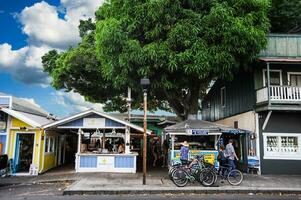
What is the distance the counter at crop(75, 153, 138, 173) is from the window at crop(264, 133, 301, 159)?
7507 millimetres

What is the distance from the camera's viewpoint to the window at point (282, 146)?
1548 cm

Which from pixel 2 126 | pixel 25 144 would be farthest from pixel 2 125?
pixel 25 144

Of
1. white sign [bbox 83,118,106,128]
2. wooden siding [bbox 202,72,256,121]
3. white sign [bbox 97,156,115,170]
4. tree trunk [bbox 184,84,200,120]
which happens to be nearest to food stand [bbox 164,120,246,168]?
tree trunk [bbox 184,84,200,120]

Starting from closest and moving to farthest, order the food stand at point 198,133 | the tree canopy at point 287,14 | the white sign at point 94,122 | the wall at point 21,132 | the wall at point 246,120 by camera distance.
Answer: the food stand at point 198,133 < the wall at point 21,132 < the white sign at point 94,122 < the wall at point 246,120 < the tree canopy at point 287,14

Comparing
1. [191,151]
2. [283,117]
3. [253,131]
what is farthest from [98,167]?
[283,117]

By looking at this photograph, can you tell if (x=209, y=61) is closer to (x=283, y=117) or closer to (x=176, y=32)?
(x=176, y=32)

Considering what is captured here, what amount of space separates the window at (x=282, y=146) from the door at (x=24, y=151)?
13363mm

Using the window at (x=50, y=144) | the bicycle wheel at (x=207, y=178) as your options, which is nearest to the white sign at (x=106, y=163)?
the window at (x=50, y=144)

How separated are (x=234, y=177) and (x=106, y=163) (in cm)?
705

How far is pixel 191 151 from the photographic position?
14.4 meters

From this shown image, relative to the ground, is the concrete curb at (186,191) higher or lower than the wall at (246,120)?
lower

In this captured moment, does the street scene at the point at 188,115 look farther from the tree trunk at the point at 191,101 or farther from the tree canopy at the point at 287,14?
the tree canopy at the point at 287,14

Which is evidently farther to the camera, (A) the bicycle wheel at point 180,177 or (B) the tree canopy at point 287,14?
(B) the tree canopy at point 287,14

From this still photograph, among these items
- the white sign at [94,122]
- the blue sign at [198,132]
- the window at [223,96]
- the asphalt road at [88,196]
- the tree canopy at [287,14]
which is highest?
the tree canopy at [287,14]
